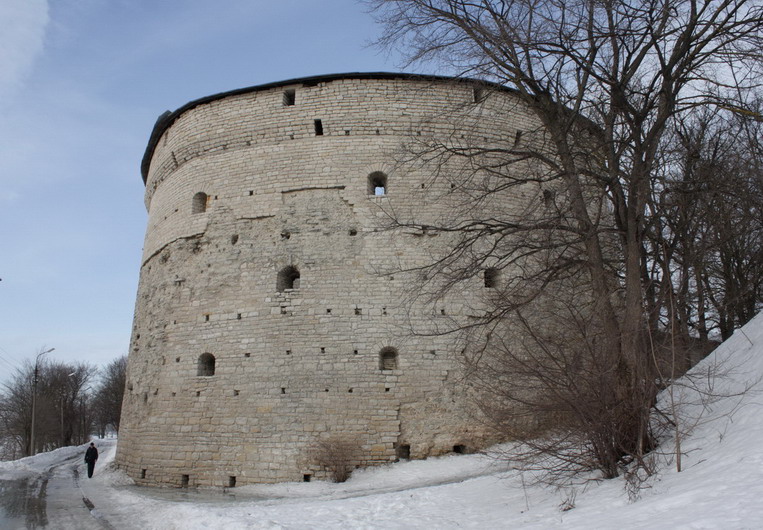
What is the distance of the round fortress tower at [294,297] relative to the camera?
1086cm

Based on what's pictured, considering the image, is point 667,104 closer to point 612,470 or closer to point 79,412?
point 612,470

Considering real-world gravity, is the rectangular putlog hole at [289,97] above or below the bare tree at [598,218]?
above

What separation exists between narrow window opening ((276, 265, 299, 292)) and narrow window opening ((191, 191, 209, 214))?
281 centimetres

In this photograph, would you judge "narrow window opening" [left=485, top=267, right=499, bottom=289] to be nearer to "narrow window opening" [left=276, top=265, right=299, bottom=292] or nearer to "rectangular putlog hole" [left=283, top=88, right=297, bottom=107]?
"narrow window opening" [left=276, top=265, right=299, bottom=292]

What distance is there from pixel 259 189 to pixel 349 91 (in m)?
3.07

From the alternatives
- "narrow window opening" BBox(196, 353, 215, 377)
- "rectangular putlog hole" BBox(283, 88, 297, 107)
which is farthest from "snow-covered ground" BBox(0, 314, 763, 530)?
"rectangular putlog hole" BBox(283, 88, 297, 107)

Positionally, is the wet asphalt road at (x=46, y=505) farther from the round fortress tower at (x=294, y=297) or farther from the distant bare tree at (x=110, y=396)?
the distant bare tree at (x=110, y=396)

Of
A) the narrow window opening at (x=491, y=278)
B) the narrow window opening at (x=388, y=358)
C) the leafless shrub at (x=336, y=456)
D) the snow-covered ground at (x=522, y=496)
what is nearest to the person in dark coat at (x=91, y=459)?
the snow-covered ground at (x=522, y=496)

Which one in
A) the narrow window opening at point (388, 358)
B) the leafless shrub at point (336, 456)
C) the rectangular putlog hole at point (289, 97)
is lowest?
the leafless shrub at point (336, 456)

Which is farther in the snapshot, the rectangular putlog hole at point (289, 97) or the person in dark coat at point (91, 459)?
the person in dark coat at point (91, 459)

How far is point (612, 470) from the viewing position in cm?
564

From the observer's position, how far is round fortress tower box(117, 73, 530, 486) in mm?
10859

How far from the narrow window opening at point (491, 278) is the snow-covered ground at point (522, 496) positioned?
3708 millimetres

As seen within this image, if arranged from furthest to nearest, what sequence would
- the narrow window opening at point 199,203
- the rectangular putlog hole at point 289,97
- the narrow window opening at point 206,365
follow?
the narrow window opening at point 199,203 → the rectangular putlog hole at point 289,97 → the narrow window opening at point 206,365
